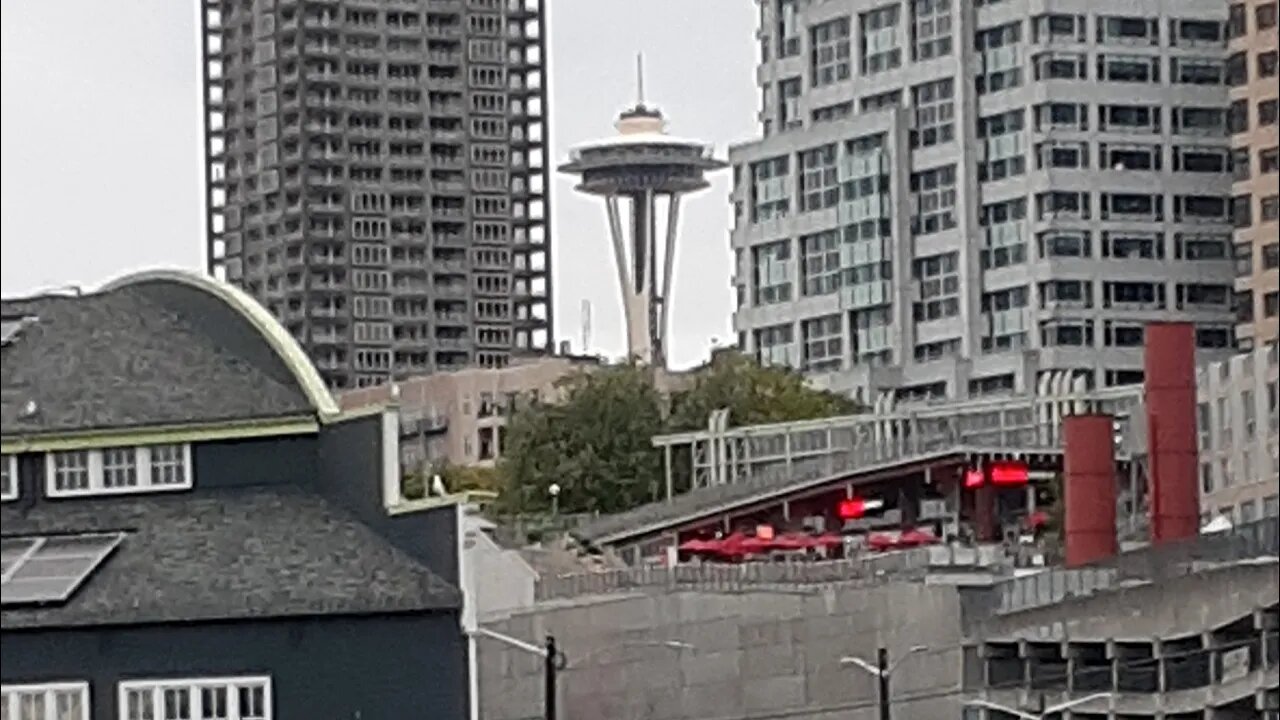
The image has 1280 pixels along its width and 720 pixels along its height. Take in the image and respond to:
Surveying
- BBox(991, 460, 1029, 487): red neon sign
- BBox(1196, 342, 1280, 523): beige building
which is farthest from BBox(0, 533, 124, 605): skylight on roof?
BBox(991, 460, 1029, 487): red neon sign

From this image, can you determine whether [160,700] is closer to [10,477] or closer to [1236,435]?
[10,477]

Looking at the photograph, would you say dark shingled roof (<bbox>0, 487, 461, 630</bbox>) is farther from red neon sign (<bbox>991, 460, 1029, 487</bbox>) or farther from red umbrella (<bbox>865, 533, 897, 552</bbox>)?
red neon sign (<bbox>991, 460, 1029, 487</bbox>)

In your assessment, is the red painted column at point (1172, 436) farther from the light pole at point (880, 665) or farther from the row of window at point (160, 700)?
the row of window at point (160, 700)

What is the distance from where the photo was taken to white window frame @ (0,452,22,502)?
77.8 metres

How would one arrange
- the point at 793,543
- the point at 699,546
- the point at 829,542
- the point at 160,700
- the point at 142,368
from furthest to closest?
1. the point at 829,542
2. the point at 699,546
3. the point at 793,543
4. the point at 160,700
5. the point at 142,368

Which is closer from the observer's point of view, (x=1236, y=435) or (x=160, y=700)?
Answer: (x=160, y=700)

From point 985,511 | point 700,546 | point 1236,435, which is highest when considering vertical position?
point 1236,435

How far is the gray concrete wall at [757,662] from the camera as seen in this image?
124 meters

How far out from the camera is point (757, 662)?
12581 cm

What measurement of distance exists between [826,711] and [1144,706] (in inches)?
335

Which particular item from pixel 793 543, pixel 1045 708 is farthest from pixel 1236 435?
pixel 1045 708

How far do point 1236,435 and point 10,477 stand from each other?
105304 millimetres

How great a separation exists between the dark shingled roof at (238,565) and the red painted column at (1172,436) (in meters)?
68.2

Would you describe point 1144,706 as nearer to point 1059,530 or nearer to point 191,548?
point 191,548
